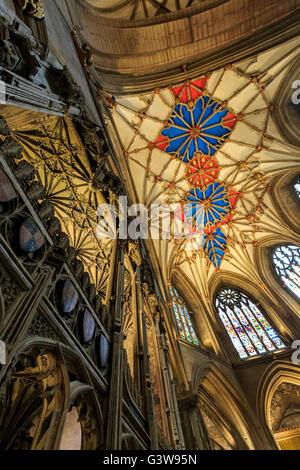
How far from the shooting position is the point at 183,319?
12.2m

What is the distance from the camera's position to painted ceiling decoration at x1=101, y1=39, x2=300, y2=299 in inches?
382

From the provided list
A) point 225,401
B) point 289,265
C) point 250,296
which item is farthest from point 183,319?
point 289,265

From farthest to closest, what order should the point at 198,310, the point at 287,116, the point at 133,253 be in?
the point at 198,310 → the point at 287,116 → the point at 133,253

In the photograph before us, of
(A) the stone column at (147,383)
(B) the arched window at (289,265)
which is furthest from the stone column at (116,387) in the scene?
(B) the arched window at (289,265)

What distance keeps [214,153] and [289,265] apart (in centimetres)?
665

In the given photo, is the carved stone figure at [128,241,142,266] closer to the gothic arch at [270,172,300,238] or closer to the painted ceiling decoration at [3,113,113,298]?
the painted ceiling decoration at [3,113,113,298]

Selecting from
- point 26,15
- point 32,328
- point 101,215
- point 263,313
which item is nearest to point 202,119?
point 101,215

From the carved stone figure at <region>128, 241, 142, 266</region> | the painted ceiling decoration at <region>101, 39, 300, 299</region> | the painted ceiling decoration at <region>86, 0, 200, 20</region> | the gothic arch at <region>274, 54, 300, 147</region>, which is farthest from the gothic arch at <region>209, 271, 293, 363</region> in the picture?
the painted ceiling decoration at <region>86, 0, 200, 20</region>

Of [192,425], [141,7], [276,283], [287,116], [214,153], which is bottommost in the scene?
[192,425]

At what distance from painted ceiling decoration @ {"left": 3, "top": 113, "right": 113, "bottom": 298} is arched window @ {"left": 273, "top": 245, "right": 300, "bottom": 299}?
917 centimetres

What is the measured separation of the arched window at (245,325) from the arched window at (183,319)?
6.93ft

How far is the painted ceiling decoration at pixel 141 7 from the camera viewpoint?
8.36 metres

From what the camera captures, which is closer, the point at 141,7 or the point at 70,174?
the point at 70,174

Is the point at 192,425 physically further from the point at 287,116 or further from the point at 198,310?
the point at 287,116
